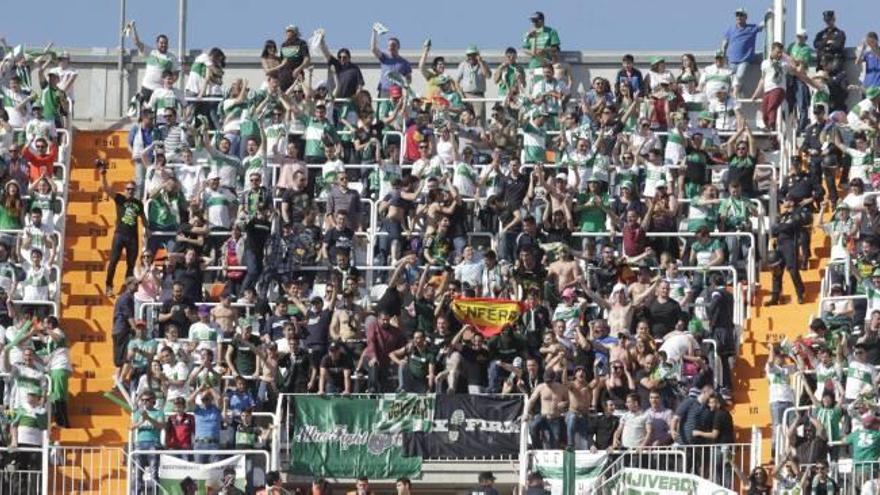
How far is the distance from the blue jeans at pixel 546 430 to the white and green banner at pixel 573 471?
0.73 m

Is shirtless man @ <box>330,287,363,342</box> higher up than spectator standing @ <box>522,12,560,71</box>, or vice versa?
spectator standing @ <box>522,12,560,71</box>

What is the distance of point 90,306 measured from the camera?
4625 centimetres

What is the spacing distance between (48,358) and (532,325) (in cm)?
616

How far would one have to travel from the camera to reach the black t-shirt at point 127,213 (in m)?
46.2

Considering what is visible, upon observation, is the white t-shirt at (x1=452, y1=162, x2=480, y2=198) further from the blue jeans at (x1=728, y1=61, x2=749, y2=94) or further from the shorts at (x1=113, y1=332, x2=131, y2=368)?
the shorts at (x1=113, y1=332, x2=131, y2=368)

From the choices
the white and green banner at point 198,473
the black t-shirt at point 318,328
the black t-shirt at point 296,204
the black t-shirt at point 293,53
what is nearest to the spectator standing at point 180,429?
the white and green banner at point 198,473

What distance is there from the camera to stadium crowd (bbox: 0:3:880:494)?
A: 4197 cm

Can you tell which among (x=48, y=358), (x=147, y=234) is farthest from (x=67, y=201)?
(x=48, y=358)

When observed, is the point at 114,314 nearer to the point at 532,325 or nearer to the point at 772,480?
the point at 532,325

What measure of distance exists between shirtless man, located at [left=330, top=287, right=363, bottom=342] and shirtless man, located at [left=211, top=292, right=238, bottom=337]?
1313mm

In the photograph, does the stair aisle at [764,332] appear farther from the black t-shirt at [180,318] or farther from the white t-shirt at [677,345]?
the black t-shirt at [180,318]

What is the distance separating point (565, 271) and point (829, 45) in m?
7.15

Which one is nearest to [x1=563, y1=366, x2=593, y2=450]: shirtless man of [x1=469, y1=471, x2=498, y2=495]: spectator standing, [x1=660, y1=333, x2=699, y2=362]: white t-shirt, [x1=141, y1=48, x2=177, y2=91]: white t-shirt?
[x1=469, y1=471, x2=498, y2=495]: spectator standing

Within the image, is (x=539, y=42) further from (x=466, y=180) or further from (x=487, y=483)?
(x=487, y=483)
